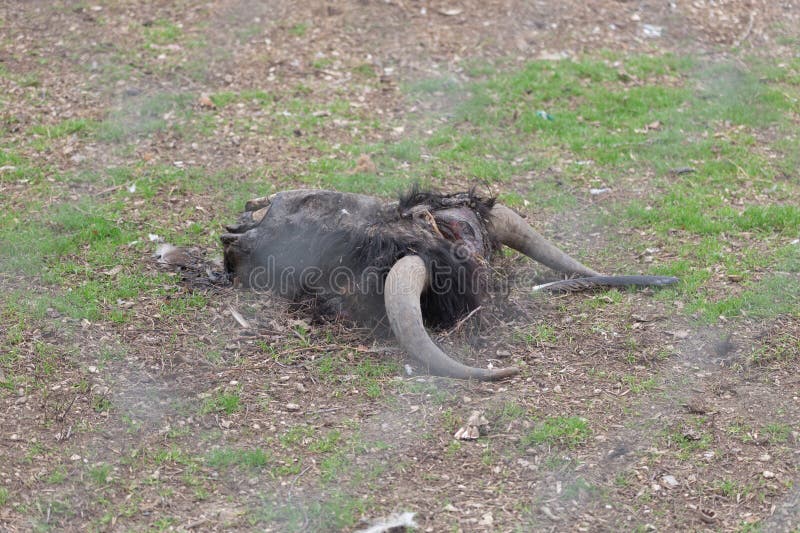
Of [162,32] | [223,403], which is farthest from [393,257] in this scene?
[162,32]

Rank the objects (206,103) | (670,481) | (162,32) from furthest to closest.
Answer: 1. (162,32)
2. (206,103)
3. (670,481)

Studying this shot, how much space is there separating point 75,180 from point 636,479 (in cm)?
516

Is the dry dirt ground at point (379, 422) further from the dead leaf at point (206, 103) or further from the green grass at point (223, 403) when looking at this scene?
the dead leaf at point (206, 103)

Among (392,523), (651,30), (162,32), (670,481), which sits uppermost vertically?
(651,30)

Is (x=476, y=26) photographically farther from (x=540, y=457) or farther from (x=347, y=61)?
(x=540, y=457)

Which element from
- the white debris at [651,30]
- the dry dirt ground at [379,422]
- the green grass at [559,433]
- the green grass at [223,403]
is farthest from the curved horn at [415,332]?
the white debris at [651,30]

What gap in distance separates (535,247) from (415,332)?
1.50 m

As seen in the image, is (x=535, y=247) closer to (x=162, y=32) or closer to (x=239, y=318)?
(x=239, y=318)

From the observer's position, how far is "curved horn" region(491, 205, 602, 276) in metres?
6.07

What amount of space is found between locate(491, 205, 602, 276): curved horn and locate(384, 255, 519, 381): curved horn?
1115mm

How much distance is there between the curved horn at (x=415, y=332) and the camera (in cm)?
494

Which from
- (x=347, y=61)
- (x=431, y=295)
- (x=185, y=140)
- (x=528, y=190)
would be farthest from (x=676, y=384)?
(x=347, y=61)

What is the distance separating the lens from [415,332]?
16.4 ft

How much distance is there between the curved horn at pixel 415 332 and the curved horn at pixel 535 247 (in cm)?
112
